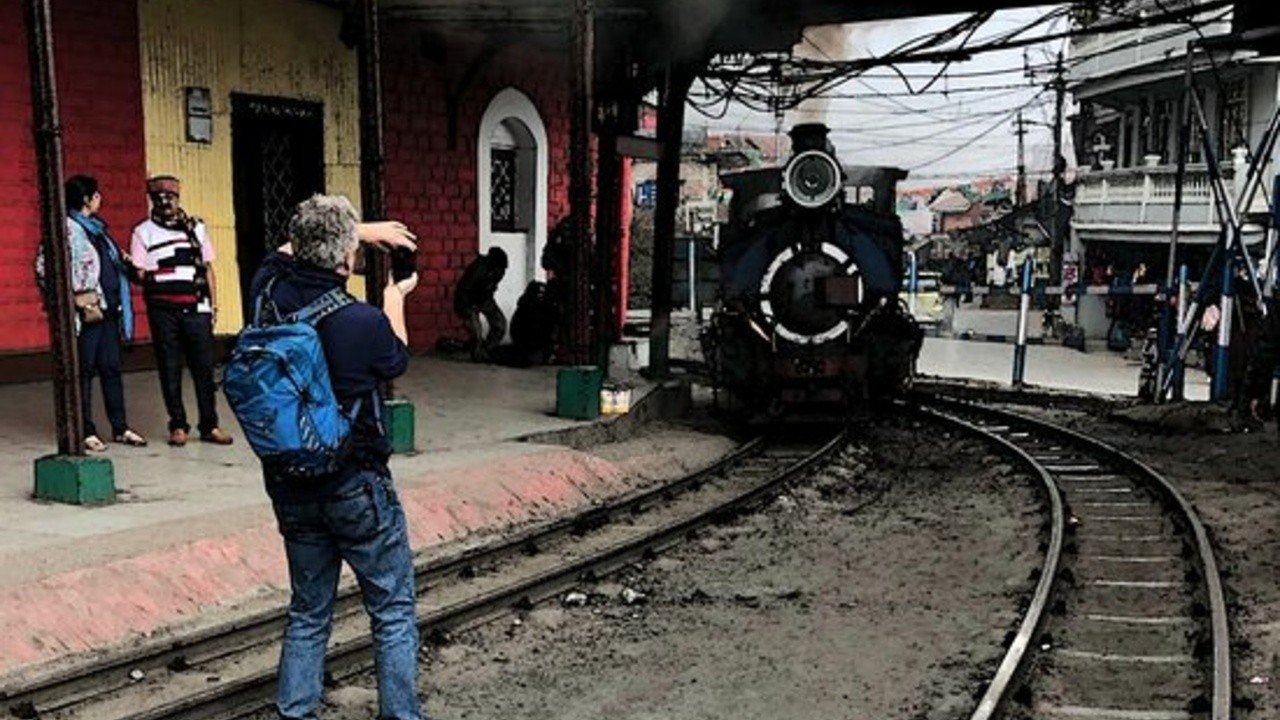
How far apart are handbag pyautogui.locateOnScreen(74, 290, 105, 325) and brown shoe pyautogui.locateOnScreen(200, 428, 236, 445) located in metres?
1.32

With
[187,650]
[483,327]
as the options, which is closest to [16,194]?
[483,327]

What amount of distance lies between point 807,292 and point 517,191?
6.42m

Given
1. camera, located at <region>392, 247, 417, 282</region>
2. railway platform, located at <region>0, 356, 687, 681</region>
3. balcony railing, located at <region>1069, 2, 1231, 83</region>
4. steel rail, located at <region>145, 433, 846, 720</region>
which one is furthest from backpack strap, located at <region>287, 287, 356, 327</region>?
balcony railing, located at <region>1069, 2, 1231, 83</region>

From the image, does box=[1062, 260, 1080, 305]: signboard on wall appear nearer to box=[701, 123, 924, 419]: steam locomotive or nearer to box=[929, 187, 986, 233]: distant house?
box=[701, 123, 924, 419]: steam locomotive

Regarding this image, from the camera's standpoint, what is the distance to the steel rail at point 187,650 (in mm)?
4551

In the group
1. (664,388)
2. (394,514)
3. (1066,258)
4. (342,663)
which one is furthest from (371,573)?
(1066,258)

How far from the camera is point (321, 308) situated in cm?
391

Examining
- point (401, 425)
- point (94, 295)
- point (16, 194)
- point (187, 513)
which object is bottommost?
point (187, 513)

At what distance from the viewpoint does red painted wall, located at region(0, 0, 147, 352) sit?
9688 mm

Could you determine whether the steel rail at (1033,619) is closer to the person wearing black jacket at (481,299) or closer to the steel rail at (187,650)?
the steel rail at (187,650)

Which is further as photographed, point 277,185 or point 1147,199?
point 1147,199

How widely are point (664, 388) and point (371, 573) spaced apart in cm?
907

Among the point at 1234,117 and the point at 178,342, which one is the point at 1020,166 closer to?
the point at 1234,117

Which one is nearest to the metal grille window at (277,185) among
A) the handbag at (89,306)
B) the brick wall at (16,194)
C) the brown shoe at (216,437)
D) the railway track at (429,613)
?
the brick wall at (16,194)
